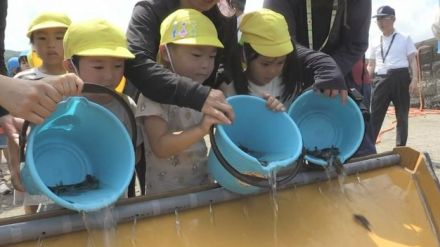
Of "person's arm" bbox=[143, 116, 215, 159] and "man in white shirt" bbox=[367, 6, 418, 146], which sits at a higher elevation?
"person's arm" bbox=[143, 116, 215, 159]

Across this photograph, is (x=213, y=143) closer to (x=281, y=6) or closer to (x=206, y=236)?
(x=206, y=236)

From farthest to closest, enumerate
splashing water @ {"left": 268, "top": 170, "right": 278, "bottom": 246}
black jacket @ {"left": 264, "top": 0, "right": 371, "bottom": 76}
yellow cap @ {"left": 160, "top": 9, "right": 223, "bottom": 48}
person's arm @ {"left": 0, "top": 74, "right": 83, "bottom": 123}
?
black jacket @ {"left": 264, "top": 0, "right": 371, "bottom": 76} < yellow cap @ {"left": 160, "top": 9, "right": 223, "bottom": 48} < splashing water @ {"left": 268, "top": 170, "right": 278, "bottom": 246} < person's arm @ {"left": 0, "top": 74, "right": 83, "bottom": 123}

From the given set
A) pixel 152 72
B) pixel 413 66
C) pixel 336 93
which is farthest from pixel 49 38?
pixel 413 66

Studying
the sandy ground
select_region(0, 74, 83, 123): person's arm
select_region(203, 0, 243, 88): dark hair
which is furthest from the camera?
the sandy ground

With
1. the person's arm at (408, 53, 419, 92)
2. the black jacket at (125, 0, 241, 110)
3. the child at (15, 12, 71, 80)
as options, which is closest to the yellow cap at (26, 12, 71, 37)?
the child at (15, 12, 71, 80)

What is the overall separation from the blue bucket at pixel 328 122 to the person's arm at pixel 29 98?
99 centimetres

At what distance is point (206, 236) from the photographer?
60.9 inches

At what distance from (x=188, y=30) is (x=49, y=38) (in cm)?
111

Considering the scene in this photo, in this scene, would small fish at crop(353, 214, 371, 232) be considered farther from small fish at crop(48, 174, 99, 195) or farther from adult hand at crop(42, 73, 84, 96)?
adult hand at crop(42, 73, 84, 96)

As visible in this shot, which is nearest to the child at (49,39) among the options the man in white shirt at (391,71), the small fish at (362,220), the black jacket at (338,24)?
the black jacket at (338,24)

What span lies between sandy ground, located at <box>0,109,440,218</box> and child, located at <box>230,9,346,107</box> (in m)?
2.72

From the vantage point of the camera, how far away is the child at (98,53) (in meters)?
1.63

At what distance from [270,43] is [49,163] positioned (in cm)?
94

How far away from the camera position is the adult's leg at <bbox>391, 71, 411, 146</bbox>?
542cm
